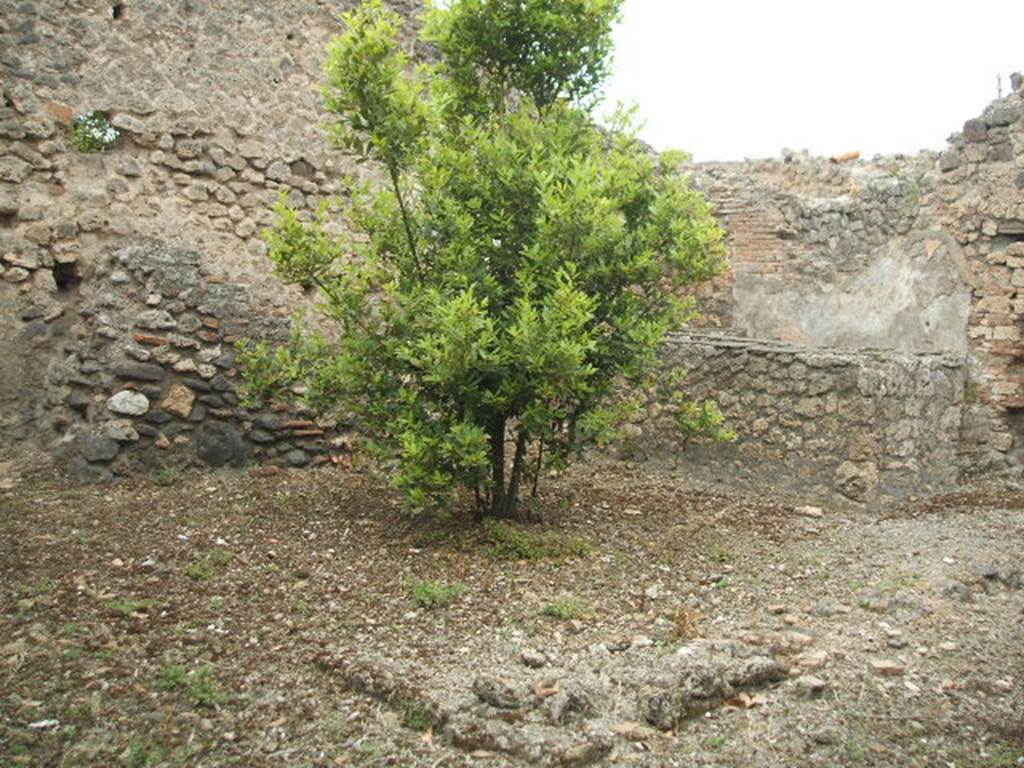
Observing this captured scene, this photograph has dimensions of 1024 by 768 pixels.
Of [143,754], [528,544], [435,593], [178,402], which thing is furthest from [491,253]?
[143,754]

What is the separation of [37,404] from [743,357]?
5.09 metres

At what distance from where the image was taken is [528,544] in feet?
17.9

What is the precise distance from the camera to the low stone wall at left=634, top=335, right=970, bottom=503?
7094 millimetres

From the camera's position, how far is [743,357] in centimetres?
762

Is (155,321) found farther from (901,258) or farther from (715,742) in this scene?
(901,258)

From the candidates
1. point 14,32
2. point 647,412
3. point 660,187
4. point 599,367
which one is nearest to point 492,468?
point 599,367

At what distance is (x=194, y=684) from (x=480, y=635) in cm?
123

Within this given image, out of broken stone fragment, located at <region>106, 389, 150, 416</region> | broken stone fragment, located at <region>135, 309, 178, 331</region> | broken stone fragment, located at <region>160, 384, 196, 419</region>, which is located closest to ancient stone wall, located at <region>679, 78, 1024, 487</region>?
broken stone fragment, located at <region>160, 384, 196, 419</region>

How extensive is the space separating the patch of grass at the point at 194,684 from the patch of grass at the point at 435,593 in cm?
112

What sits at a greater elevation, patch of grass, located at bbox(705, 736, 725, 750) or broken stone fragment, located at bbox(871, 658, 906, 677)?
broken stone fragment, located at bbox(871, 658, 906, 677)

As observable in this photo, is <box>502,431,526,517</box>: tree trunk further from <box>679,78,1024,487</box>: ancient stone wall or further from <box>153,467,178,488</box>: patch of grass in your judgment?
<box>679,78,1024,487</box>: ancient stone wall

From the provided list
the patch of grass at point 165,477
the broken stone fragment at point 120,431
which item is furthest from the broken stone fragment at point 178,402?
the patch of grass at point 165,477

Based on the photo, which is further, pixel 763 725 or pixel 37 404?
pixel 37 404

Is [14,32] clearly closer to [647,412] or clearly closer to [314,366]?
[314,366]
